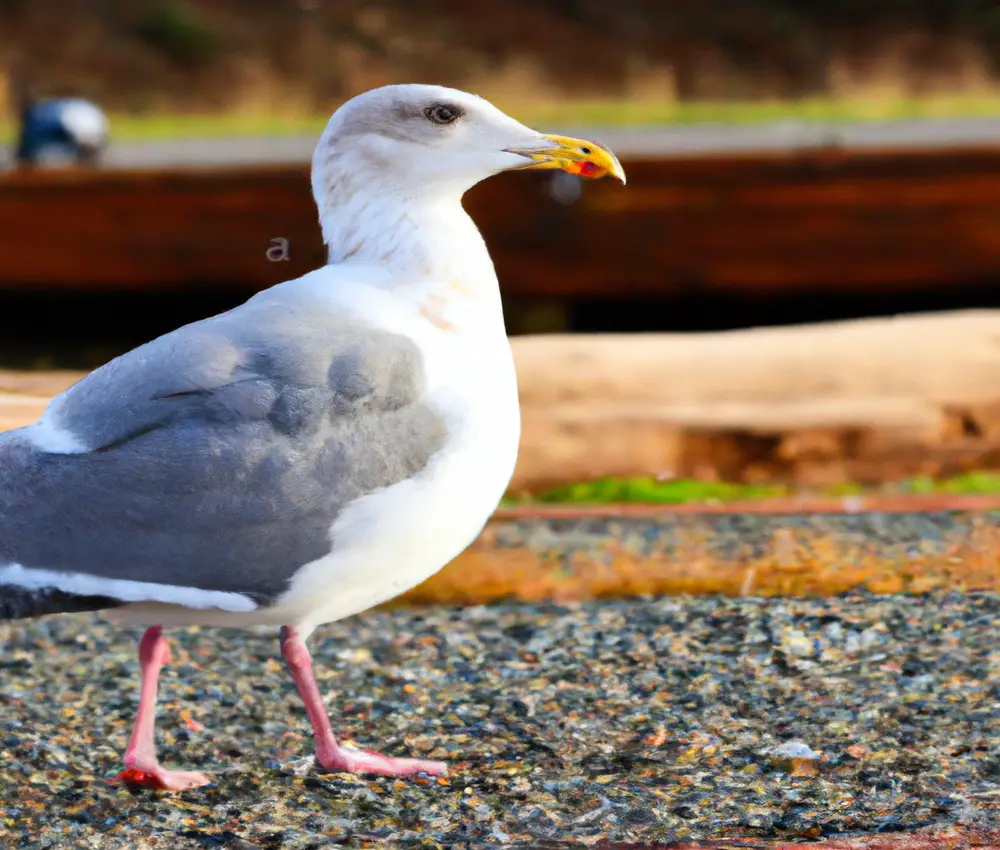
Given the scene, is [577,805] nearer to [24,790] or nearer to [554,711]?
[554,711]

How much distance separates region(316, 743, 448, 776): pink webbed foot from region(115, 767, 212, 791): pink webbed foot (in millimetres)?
251

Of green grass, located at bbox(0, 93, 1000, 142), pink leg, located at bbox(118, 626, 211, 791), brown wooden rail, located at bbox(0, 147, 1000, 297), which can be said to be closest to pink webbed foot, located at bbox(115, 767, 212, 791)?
pink leg, located at bbox(118, 626, 211, 791)

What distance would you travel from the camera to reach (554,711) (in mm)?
3459

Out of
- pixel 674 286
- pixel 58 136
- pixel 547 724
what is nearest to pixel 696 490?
pixel 674 286

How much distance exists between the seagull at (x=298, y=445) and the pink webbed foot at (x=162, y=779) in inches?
13.5

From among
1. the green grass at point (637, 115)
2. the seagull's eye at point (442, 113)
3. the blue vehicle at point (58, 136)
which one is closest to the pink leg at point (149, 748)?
the seagull's eye at point (442, 113)

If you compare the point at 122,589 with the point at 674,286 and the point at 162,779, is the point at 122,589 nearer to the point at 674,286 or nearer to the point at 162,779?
the point at 162,779

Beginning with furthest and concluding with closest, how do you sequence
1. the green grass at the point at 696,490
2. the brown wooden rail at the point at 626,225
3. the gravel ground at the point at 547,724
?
the brown wooden rail at the point at 626,225 → the green grass at the point at 696,490 → the gravel ground at the point at 547,724

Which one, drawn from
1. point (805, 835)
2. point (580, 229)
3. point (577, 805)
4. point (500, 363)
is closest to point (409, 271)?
point (500, 363)

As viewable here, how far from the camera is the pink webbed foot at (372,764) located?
10.0ft

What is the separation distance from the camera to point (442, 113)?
2855 mm

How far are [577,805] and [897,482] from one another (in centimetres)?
294

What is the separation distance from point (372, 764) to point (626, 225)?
4.30 meters

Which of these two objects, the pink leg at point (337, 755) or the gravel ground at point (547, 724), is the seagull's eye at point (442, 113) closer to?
the pink leg at point (337, 755)
